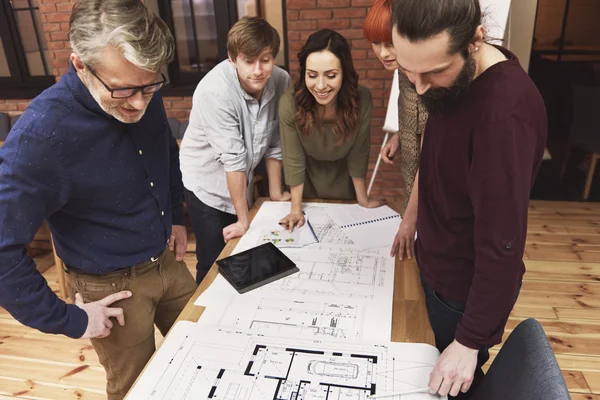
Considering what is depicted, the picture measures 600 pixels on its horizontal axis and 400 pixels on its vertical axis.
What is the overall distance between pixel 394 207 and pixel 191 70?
2789mm

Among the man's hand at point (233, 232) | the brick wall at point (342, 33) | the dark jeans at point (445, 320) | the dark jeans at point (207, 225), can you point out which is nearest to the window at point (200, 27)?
the brick wall at point (342, 33)

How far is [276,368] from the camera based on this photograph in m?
1.06

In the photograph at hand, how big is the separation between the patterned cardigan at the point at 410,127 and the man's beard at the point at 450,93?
0.78 meters

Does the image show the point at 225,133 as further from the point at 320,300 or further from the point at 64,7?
the point at 64,7

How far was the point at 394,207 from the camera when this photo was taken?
1.91 m

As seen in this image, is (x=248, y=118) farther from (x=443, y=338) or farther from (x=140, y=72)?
(x=443, y=338)

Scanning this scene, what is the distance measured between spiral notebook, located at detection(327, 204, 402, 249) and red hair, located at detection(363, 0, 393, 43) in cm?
63

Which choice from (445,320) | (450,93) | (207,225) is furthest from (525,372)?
(207,225)

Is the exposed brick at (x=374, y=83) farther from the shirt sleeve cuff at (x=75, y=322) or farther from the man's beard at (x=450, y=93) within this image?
the shirt sleeve cuff at (x=75, y=322)

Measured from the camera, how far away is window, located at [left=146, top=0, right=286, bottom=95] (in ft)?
12.5

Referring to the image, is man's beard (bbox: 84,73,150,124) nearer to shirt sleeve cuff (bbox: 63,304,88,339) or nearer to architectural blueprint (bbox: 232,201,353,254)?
shirt sleeve cuff (bbox: 63,304,88,339)

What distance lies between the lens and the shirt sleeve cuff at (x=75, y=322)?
3.64 ft

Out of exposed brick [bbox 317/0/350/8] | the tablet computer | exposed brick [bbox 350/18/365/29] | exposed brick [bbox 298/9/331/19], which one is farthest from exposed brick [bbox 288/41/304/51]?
the tablet computer

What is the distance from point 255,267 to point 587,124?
11.3 ft
